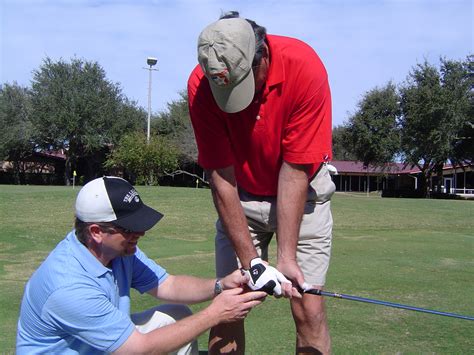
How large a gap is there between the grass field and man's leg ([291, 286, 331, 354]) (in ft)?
2.51

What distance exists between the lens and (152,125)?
54.1 m

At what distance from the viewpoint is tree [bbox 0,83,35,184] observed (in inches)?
1889

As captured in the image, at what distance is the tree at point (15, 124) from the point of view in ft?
157

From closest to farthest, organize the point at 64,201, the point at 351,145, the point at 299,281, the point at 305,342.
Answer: the point at 299,281, the point at 305,342, the point at 64,201, the point at 351,145

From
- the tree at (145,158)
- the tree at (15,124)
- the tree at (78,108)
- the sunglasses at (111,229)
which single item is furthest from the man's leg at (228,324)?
the tree at (15,124)

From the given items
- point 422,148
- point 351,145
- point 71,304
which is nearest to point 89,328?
point 71,304

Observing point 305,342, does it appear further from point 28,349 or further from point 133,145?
point 133,145

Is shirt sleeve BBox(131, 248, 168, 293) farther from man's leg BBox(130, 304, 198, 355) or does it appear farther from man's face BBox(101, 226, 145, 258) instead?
man's face BBox(101, 226, 145, 258)

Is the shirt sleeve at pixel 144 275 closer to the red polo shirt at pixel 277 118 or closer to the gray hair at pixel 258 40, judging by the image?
the red polo shirt at pixel 277 118

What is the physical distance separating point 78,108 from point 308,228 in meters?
44.0

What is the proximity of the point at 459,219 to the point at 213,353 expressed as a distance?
15361 millimetres

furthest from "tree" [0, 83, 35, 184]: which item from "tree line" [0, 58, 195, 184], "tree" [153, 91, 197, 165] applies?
"tree" [153, 91, 197, 165]

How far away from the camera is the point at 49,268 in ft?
9.00

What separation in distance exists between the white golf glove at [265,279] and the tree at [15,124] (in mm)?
47052
